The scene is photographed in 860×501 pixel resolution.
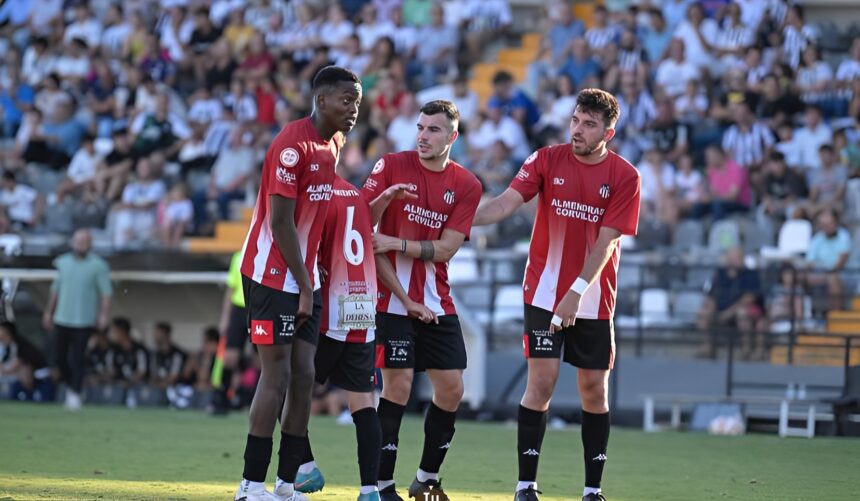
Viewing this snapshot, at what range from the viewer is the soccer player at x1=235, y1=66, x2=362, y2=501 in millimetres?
7395

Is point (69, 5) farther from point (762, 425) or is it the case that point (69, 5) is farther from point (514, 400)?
point (762, 425)

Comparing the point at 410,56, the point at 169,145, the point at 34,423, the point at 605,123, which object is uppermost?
the point at 410,56

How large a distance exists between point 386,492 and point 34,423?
6942 millimetres

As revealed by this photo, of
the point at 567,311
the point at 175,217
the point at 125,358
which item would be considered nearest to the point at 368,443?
the point at 567,311

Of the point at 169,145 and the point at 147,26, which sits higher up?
the point at 147,26

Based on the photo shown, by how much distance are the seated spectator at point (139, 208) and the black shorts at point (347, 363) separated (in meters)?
11.8

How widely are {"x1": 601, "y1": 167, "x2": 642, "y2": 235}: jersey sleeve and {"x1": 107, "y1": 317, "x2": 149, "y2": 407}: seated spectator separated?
11.7m

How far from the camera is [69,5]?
25984 millimetres

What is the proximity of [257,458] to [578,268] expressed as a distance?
2.27m

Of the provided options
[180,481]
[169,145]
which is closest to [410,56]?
[169,145]

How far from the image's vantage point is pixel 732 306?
1622 centimetres

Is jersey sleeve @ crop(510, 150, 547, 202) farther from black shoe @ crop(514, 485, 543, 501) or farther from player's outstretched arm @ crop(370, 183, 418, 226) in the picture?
black shoe @ crop(514, 485, 543, 501)

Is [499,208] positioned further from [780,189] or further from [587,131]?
[780,189]

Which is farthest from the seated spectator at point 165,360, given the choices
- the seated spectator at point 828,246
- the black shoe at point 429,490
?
the black shoe at point 429,490
